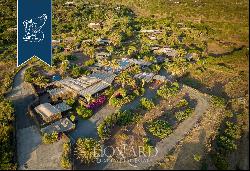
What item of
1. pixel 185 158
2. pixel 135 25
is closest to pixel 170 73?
pixel 185 158

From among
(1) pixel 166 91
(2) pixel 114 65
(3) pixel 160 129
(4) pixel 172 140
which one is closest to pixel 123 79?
(2) pixel 114 65

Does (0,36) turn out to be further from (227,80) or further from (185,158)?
(185,158)

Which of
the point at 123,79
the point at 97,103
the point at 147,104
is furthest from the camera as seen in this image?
the point at 123,79

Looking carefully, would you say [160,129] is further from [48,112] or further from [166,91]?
[48,112]

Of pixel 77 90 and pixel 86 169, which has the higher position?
pixel 77 90

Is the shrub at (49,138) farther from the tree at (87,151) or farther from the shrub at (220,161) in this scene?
the shrub at (220,161)
